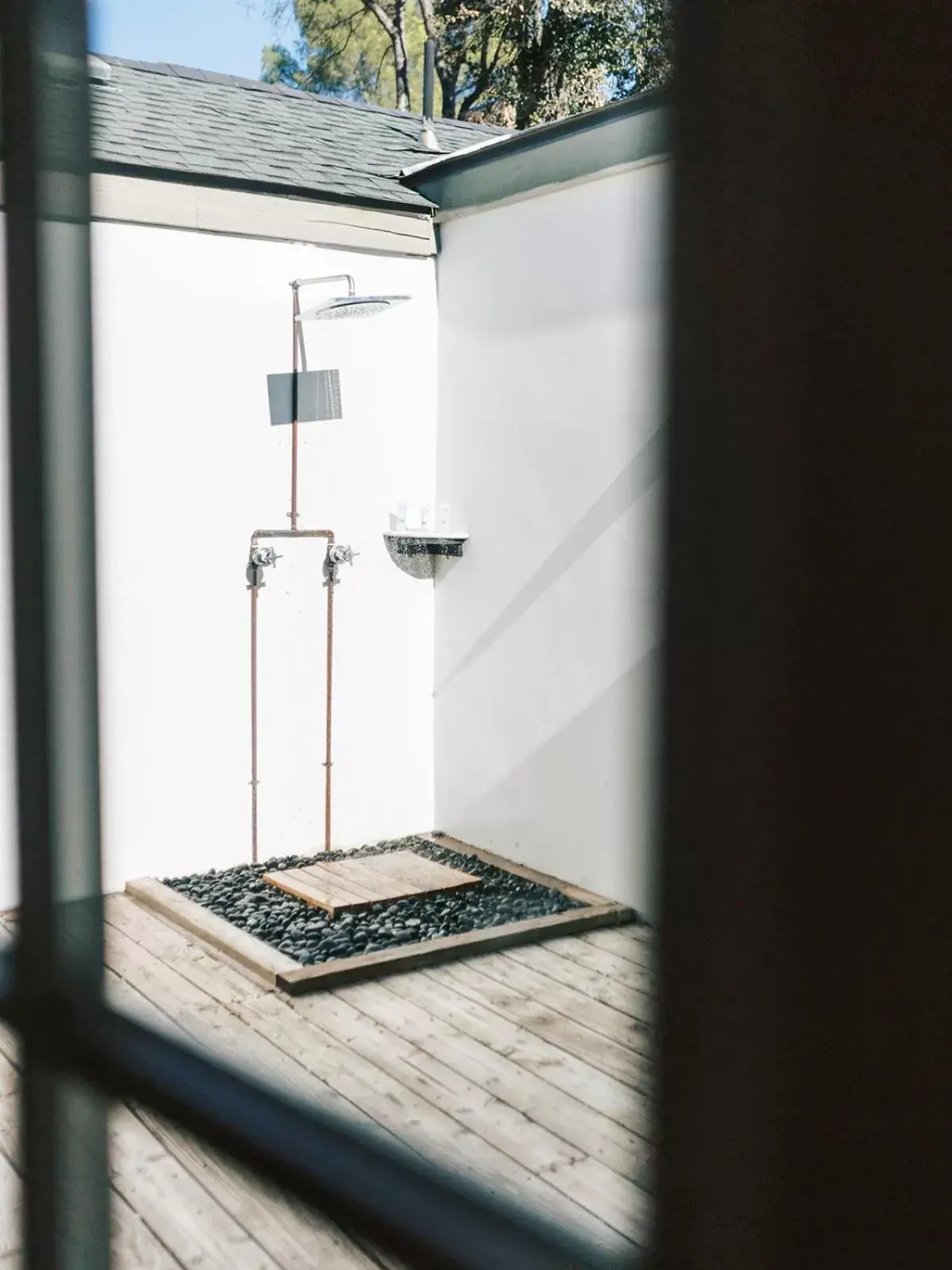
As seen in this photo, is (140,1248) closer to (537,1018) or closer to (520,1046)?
(520,1046)

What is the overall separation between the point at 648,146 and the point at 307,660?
4.79m

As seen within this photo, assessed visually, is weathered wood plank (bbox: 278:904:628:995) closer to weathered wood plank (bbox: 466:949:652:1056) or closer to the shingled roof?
weathered wood plank (bbox: 466:949:652:1056)

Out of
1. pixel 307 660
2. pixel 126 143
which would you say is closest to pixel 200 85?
pixel 126 143

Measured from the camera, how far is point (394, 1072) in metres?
3.23

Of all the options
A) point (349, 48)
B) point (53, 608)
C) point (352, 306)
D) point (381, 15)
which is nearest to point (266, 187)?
point (352, 306)

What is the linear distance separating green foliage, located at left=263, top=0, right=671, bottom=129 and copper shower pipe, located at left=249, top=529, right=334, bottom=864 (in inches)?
328

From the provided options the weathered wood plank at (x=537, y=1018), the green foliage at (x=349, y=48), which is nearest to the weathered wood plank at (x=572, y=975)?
the weathered wood plank at (x=537, y=1018)

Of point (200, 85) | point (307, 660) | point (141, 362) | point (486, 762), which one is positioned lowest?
point (486, 762)

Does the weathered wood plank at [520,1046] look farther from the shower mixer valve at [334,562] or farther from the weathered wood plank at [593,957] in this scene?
the shower mixer valve at [334,562]

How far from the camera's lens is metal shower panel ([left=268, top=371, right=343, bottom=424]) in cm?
498

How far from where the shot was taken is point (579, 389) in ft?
15.1

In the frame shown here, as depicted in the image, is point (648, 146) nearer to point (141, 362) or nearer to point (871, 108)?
point (871, 108)

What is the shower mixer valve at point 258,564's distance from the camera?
4934mm

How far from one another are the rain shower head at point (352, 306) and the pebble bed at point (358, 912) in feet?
7.04
